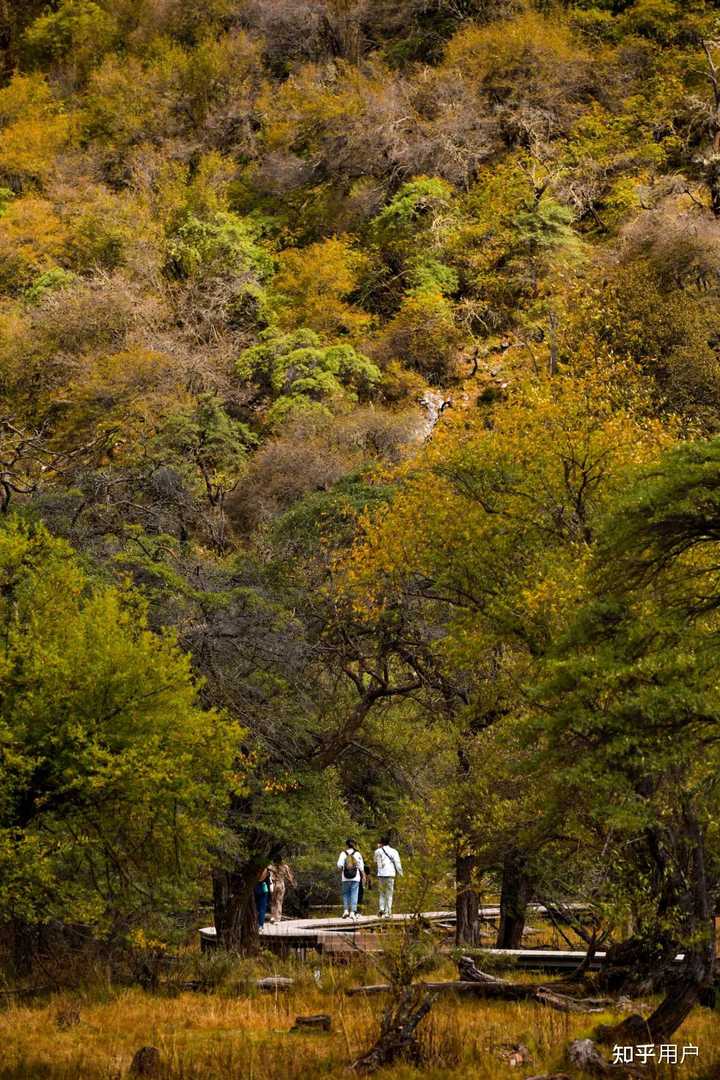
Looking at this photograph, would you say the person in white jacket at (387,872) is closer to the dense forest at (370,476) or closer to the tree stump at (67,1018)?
the dense forest at (370,476)

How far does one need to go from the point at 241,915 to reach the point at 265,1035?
6.47m

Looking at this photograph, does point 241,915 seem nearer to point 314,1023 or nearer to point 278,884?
point 278,884

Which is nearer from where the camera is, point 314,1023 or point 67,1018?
point 314,1023

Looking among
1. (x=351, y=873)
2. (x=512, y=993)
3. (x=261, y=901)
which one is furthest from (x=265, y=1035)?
(x=351, y=873)

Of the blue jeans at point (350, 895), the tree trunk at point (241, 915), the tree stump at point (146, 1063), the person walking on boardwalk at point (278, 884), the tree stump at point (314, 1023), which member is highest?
the tree stump at point (146, 1063)

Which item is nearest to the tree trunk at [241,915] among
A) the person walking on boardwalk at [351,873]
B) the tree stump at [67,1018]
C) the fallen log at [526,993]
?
the person walking on boardwalk at [351,873]

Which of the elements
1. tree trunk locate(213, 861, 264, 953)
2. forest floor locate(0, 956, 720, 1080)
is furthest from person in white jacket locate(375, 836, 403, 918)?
forest floor locate(0, 956, 720, 1080)

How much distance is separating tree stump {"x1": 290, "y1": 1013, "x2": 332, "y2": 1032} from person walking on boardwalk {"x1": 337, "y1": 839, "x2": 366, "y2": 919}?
22.9 feet

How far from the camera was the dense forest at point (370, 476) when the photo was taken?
455 inches

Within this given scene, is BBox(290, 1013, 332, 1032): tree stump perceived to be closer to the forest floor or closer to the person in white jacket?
the forest floor

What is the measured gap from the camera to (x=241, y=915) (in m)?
19.1

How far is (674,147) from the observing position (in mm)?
49781

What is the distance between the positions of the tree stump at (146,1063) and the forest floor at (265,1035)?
3.4 inches

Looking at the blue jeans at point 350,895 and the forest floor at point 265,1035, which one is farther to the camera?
the blue jeans at point 350,895
